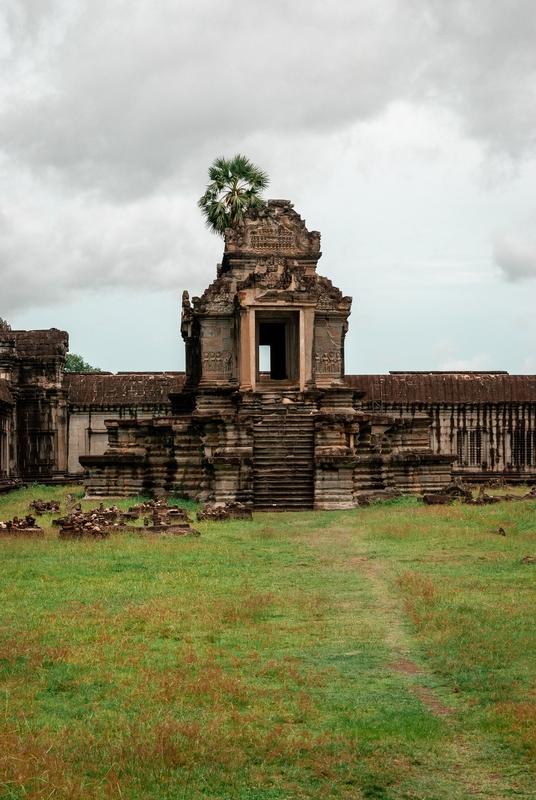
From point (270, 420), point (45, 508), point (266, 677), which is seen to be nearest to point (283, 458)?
point (270, 420)

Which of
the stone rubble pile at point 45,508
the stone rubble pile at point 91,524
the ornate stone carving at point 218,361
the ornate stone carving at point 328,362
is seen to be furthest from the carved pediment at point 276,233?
the stone rubble pile at point 91,524

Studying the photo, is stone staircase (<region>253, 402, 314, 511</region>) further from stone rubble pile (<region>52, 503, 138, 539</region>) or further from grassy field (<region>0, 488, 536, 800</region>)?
grassy field (<region>0, 488, 536, 800</region>)

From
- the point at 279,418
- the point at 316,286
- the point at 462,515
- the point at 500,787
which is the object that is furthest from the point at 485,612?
the point at 316,286

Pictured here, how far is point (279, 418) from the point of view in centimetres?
2761

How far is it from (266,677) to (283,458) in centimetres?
1815

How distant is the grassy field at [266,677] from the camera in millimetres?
5730

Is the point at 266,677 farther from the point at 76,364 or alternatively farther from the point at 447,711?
the point at 76,364

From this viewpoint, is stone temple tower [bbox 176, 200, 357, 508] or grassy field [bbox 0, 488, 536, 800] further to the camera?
stone temple tower [bbox 176, 200, 357, 508]

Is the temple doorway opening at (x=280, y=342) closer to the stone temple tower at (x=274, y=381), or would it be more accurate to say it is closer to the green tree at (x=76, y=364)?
the stone temple tower at (x=274, y=381)

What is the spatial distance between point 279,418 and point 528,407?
17.1 meters

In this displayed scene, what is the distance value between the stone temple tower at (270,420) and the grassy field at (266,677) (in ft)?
34.1

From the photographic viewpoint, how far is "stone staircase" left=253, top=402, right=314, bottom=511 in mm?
24844

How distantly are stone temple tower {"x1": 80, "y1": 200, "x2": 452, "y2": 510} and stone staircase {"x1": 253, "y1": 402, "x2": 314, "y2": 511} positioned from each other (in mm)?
31

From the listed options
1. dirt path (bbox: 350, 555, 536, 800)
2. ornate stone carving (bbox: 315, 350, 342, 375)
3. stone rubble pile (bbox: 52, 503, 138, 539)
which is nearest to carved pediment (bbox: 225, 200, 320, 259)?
ornate stone carving (bbox: 315, 350, 342, 375)
